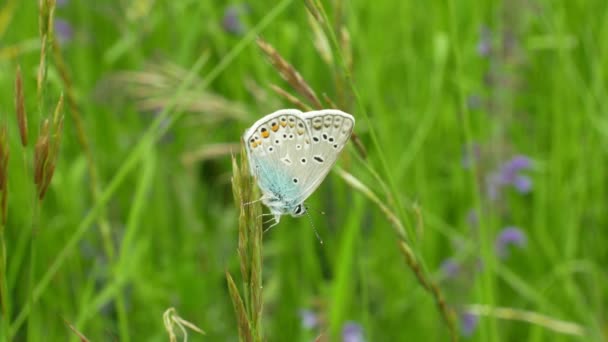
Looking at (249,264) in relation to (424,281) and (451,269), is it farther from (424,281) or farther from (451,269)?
(451,269)

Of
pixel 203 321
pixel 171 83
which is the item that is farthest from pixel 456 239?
pixel 171 83

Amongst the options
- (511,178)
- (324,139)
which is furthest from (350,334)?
(324,139)

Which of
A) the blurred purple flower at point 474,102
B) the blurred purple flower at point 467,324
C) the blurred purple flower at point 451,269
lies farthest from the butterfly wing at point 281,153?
the blurred purple flower at point 474,102

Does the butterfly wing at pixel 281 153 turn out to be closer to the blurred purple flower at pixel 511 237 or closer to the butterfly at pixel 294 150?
the butterfly at pixel 294 150

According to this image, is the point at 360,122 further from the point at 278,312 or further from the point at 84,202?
the point at 84,202

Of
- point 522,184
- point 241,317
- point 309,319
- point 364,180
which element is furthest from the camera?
point 522,184
